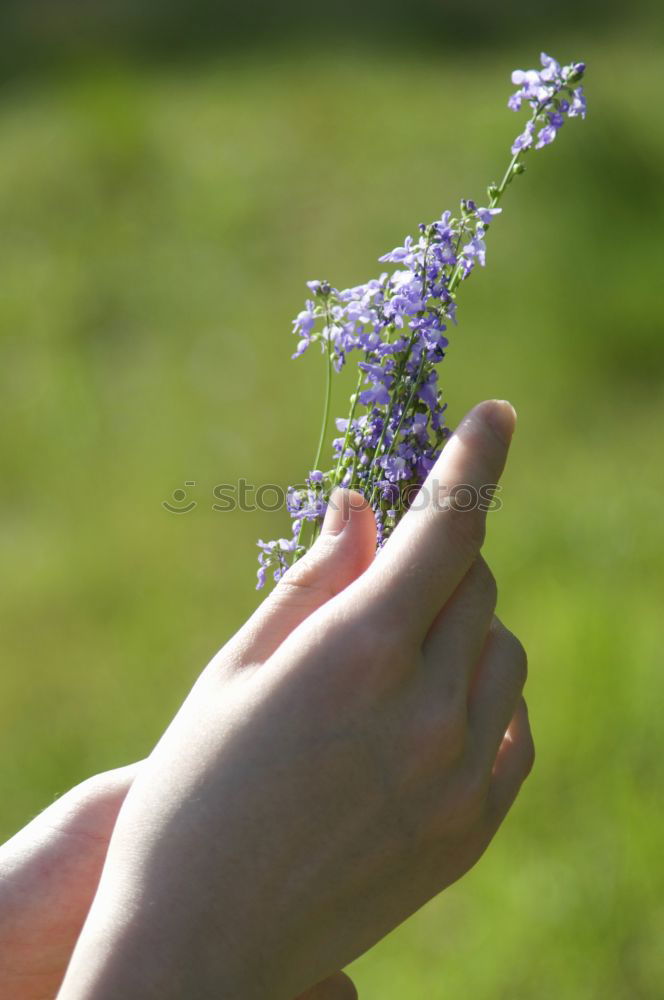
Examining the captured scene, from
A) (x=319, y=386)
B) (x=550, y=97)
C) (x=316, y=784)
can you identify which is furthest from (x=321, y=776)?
(x=319, y=386)

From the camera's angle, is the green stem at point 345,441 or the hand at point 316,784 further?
the green stem at point 345,441

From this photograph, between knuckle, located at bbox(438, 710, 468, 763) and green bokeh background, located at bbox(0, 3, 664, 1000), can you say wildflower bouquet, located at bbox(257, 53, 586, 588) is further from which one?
green bokeh background, located at bbox(0, 3, 664, 1000)

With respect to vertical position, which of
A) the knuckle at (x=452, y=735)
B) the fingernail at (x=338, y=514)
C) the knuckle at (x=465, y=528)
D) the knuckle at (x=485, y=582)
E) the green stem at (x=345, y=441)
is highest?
the green stem at (x=345, y=441)

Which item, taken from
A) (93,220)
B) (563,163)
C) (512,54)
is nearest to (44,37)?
(93,220)

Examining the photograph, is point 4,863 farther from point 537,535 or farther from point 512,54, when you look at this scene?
point 512,54

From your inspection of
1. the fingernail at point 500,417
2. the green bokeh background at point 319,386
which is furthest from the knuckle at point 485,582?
the green bokeh background at point 319,386

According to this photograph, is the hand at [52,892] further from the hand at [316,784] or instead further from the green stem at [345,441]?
the green stem at [345,441]

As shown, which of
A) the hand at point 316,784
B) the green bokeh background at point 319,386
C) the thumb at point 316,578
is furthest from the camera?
the green bokeh background at point 319,386
